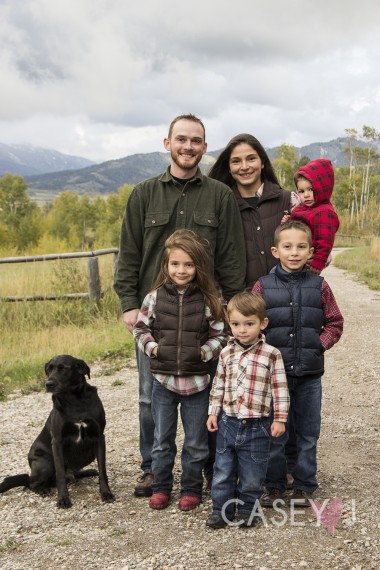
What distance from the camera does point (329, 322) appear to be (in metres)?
3.49

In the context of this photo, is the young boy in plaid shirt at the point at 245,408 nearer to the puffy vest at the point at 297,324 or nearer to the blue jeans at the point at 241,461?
the blue jeans at the point at 241,461

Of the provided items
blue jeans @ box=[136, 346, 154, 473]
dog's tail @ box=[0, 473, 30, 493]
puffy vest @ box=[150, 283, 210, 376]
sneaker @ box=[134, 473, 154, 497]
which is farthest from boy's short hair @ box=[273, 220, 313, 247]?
dog's tail @ box=[0, 473, 30, 493]

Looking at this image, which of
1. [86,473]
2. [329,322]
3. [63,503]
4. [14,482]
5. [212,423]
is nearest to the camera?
[212,423]

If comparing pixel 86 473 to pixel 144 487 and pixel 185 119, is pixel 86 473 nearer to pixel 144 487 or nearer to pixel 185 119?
pixel 144 487

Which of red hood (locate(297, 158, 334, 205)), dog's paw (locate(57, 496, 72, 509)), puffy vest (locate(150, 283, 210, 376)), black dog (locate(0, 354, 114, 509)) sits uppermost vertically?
red hood (locate(297, 158, 334, 205))

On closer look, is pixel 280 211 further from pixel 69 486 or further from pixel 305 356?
pixel 69 486

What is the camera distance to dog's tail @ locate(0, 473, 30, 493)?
401 centimetres

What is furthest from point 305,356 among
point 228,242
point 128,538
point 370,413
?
point 370,413

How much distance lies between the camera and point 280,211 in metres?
3.85

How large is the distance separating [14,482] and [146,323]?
5.00 ft

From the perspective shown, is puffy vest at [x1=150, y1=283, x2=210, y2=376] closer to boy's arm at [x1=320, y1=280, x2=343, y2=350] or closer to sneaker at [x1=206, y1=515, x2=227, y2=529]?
boy's arm at [x1=320, y1=280, x2=343, y2=350]

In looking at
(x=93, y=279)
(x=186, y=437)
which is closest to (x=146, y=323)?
(x=186, y=437)

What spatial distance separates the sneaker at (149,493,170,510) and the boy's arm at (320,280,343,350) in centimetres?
137

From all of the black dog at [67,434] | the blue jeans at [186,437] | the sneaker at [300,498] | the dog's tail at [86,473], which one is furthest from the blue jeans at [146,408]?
the sneaker at [300,498]
